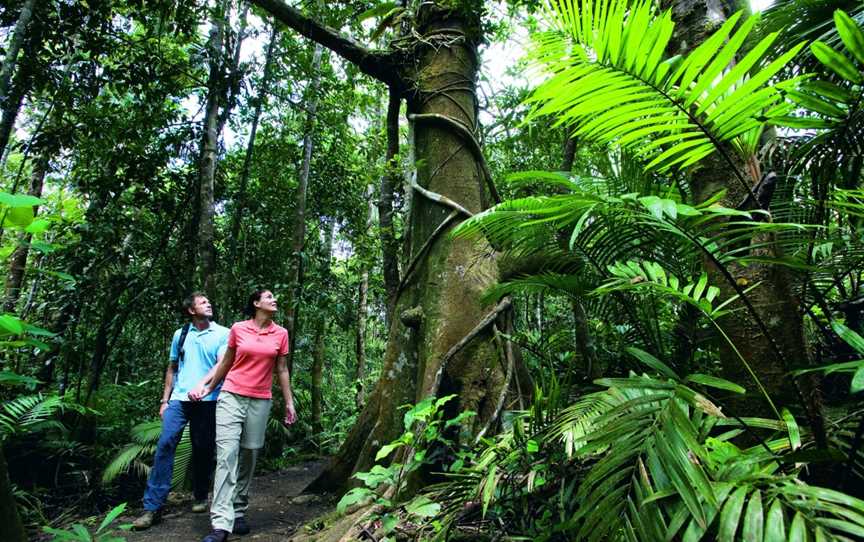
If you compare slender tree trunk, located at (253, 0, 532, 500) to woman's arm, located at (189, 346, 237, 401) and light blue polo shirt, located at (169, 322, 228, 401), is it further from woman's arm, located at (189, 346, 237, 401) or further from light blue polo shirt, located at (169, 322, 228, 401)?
light blue polo shirt, located at (169, 322, 228, 401)

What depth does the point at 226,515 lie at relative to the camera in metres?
2.92

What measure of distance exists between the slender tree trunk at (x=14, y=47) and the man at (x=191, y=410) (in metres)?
2.01

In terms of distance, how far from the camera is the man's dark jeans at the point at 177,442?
3.62 metres

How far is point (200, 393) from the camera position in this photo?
3645mm

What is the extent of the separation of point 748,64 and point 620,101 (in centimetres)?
30

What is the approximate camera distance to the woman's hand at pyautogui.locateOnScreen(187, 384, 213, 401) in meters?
3.62

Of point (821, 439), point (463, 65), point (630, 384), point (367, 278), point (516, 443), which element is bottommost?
point (516, 443)

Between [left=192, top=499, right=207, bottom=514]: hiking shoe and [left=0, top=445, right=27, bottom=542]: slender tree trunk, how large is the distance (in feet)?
9.42

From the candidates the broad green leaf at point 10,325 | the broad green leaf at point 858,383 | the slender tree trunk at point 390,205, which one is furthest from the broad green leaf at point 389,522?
the slender tree trunk at point 390,205

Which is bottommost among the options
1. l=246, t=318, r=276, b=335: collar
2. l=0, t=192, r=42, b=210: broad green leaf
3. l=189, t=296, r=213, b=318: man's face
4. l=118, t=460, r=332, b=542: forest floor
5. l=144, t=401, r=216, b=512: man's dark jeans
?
l=118, t=460, r=332, b=542: forest floor

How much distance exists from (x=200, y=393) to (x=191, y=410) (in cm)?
31

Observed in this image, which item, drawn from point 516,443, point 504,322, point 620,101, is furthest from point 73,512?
point 620,101

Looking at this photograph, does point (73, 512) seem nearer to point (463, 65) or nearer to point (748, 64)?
point (463, 65)

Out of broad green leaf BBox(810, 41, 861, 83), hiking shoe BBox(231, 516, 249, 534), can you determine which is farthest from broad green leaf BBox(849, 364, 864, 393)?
hiking shoe BBox(231, 516, 249, 534)
